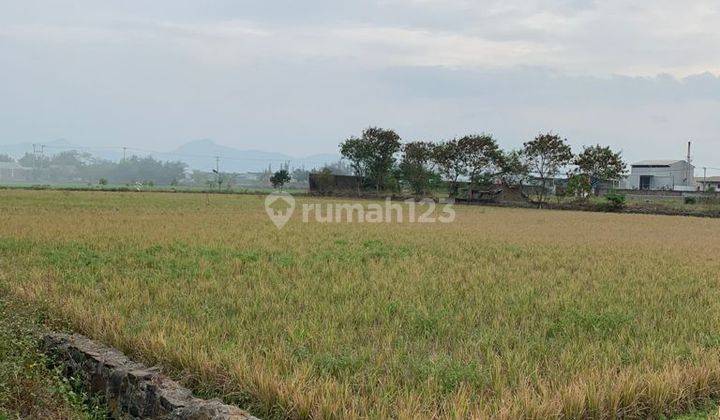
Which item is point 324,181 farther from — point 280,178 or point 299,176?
point 299,176

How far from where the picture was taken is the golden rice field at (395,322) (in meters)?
3.45

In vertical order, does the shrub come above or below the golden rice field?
above

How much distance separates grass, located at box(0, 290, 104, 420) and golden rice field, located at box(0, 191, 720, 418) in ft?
1.74

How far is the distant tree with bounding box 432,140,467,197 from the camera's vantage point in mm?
48344

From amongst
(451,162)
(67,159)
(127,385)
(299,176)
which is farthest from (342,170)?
(127,385)

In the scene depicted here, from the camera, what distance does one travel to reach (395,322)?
206 inches

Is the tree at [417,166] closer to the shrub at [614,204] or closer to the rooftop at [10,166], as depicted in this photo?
the shrub at [614,204]

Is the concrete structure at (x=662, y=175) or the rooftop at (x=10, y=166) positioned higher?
the rooftop at (x=10, y=166)

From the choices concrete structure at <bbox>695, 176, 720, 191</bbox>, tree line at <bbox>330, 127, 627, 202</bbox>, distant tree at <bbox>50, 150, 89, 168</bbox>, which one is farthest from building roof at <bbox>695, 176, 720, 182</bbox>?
distant tree at <bbox>50, 150, 89, 168</bbox>

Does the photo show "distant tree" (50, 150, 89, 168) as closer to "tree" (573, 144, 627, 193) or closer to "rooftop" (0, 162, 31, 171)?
"rooftop" (0, 162, 31, 171)

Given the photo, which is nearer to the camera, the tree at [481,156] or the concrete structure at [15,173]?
the tree at [481,156]

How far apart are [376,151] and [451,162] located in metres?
7.82

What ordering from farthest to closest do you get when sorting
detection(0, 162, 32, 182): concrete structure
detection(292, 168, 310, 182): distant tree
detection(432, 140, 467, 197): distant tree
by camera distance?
detection(0, 162, 32, 182): concrete structure < detection(292, 168, 310, 182): distant tree < detection(432, 140, 467, 197): distant tree

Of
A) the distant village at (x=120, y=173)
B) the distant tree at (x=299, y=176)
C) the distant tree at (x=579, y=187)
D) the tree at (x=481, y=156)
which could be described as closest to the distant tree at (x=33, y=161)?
the distant village at (x=120, y=173)
